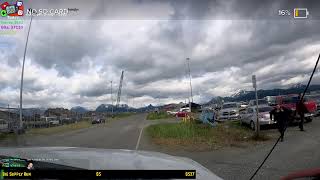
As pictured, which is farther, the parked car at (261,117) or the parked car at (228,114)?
the parked car at (228,114)

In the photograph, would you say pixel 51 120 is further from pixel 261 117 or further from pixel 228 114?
pixel 261 117

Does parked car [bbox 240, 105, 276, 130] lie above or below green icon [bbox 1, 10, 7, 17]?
below

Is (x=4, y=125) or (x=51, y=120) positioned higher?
(x=51, y=120)

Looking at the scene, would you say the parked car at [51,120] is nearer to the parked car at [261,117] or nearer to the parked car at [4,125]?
the parked car at [4,125]

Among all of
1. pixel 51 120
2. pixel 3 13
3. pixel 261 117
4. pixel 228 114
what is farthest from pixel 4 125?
pixel 228 114

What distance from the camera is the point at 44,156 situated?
3197 mm

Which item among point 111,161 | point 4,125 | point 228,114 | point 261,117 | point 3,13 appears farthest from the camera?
point 228,114

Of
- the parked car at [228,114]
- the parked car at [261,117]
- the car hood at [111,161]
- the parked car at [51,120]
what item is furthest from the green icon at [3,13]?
the parked car at [228,114]

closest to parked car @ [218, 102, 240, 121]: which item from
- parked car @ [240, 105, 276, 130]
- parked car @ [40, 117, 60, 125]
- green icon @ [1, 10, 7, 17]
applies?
parked car @ [240, 105, 276, 130]

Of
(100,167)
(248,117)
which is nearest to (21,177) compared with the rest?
(100,167)

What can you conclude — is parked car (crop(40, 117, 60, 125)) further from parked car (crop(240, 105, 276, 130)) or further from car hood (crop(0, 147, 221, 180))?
car hood (crop(0, 147, 221, 180))

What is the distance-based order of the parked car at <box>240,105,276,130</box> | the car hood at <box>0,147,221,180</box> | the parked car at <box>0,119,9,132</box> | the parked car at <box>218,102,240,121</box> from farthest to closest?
the parked car at <box>218,102,240,121</box>
the parked car at <box>240,105,276,130</box>
the parked car at <box>0,119,9,132</box>
the car hood at <box>0,147,221,180</box>

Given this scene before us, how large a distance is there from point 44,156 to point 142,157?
0.80 m

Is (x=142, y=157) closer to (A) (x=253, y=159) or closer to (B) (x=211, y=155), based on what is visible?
(A) (x=253, y=159)
